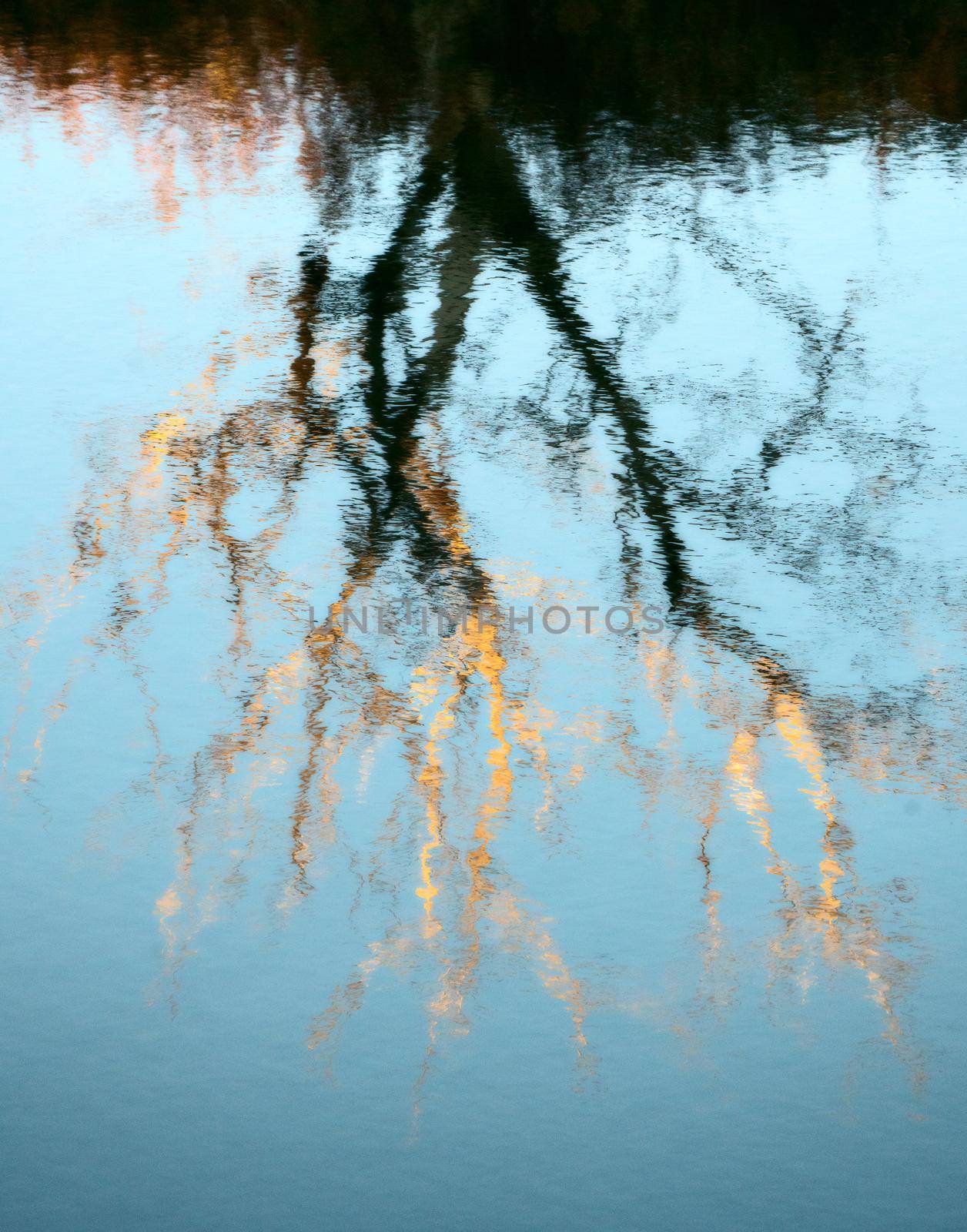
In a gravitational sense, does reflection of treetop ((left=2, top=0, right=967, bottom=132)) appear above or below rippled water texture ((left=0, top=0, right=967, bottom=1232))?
below

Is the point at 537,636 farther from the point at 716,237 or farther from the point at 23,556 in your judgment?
the point at 716,237

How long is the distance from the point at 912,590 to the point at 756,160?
4.62 m

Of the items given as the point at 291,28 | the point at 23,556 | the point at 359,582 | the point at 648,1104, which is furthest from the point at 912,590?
the point at 291,28

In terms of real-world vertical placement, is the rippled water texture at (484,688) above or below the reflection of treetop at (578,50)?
above

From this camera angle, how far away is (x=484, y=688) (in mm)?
4348

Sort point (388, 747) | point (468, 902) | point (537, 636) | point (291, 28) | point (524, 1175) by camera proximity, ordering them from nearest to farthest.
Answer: point (524, 1175), point (468, 902), point (388, 747), point (537, 636), point (291, 28)

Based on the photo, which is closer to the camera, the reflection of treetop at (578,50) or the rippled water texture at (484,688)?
the rippled water texture at (484,688)

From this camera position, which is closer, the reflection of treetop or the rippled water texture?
the rippled water texture

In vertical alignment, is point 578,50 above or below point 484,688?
below

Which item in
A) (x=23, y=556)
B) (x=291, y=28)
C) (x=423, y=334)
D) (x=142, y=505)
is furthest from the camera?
(x=291, y=28)

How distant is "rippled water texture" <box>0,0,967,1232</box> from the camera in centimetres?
297

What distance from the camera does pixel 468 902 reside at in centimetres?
355

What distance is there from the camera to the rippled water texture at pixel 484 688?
2967 millimetres

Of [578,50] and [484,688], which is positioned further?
[578,50]
